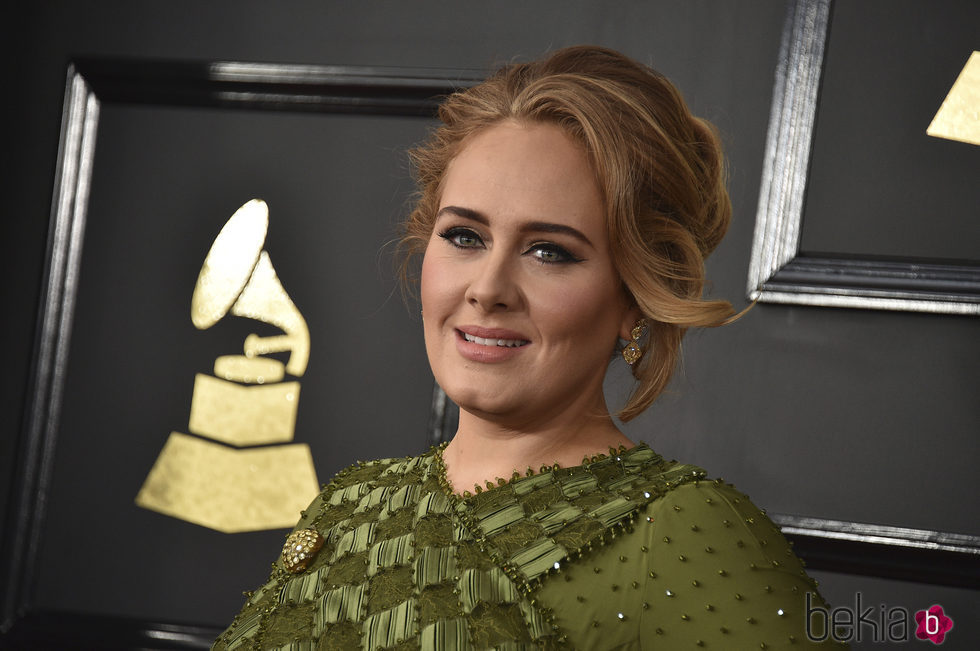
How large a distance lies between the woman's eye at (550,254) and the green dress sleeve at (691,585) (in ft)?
0.86

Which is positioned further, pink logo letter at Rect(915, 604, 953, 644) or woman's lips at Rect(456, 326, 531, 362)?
pink logo letter at Rect(915, 604, 953, 644)

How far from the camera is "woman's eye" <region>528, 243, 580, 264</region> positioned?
108cm

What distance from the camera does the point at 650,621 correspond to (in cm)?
94

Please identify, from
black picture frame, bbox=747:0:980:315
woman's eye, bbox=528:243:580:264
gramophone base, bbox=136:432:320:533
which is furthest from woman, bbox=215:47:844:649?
gramophone base, bbox=136:432:320:533

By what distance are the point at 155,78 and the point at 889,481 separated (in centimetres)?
147

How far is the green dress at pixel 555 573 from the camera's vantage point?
926 millimetres

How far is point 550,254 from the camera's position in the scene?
3.54ft

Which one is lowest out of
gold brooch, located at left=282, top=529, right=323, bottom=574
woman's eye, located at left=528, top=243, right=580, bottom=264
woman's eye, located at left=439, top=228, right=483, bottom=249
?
gold brooch, located at left=282, top=529, right=323, bottom=574

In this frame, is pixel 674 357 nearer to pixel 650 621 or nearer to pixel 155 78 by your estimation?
pixel 650 621

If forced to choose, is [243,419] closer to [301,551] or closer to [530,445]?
[301,551]

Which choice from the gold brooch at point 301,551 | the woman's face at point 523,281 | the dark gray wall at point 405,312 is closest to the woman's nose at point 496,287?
the woman's face at point 523,281

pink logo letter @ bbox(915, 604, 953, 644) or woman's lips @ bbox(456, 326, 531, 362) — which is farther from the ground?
woman's lips @ bbox(456, 326, 531, 362)

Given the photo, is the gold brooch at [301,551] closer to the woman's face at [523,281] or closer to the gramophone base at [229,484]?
the woman's face at [523,281]

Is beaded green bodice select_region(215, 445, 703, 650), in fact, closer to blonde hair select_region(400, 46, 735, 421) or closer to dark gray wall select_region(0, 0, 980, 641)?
blonde hair select_region(400, 46, 735, 421)
